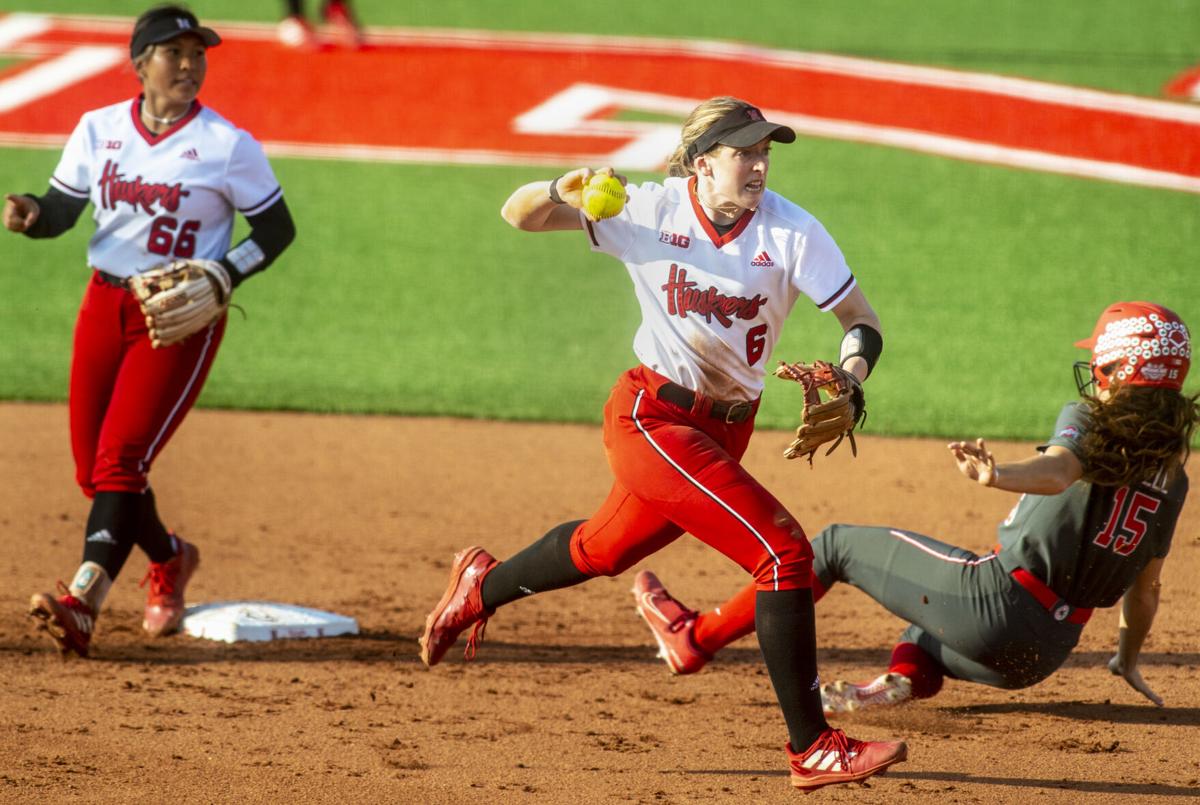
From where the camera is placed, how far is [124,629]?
220 inches

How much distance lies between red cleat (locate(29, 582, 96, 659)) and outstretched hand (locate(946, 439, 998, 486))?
295 centimetres

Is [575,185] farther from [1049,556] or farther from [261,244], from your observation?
[1049,556]

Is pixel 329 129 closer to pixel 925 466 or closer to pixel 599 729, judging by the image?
pixel 925 466

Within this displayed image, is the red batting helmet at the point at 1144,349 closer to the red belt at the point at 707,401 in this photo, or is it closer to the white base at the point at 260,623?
the red belt at the point at 707,401

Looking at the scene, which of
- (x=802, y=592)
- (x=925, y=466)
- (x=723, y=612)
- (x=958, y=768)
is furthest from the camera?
(x=925, y=466)

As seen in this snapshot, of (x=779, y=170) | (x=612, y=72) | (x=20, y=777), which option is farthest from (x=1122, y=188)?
(x=20, y=777)

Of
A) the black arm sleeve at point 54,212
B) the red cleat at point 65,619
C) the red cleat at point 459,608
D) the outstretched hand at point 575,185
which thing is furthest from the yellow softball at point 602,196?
the red cleat at point 65,619

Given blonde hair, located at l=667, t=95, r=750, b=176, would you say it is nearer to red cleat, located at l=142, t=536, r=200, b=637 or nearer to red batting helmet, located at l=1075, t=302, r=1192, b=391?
red batting helmet, located at l=1075, t=302, r=1192, b=391

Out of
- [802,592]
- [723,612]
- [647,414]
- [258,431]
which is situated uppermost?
[647,414]

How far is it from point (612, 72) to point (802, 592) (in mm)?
10968

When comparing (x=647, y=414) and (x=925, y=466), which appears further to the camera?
(x=925, y=466)

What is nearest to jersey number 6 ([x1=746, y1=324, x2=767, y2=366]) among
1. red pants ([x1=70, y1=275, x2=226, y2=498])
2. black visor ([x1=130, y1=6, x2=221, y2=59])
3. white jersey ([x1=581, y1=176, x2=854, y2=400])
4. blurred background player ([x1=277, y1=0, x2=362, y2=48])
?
white jersey ([x1=581, y1=176, x2=854, y2=400])

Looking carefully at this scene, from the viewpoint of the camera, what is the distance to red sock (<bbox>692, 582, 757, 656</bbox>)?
459 cm

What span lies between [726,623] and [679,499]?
0.70m
